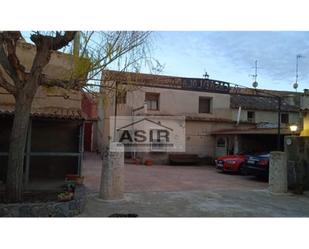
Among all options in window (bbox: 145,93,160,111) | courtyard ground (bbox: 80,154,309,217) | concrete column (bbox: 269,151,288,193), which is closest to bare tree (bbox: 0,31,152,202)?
courtyard ground (bbox: 80,154,309,217)

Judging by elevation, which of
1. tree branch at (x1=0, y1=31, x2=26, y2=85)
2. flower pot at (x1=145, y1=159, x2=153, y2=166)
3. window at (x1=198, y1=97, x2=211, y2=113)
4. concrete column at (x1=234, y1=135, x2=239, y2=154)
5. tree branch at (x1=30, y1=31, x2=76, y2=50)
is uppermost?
window at (x1=198, y1=97, x2=211, y2=113)

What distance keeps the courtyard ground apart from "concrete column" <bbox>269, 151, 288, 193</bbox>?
0.84 feet

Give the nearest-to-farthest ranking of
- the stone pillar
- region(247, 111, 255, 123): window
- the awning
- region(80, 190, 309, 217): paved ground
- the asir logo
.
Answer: region(80, 190, 309, 217): paved ground, the stone pillar, the awning, the asir logo, region(247, 111, 255, 123): window

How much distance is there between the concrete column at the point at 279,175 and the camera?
11.7 meters

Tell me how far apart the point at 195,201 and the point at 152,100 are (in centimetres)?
1490

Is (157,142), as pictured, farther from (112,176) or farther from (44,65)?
(44,65)

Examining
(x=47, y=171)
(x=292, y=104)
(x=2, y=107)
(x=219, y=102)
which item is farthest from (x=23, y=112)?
(x=292, y=104)

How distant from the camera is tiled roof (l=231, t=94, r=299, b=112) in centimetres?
2623

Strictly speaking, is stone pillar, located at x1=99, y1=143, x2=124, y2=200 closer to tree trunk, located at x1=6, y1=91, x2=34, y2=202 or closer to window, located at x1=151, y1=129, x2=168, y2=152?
tree trunk, located at x1=6, y1=91, x2=34, y2=202

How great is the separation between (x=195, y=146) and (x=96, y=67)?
1636cm

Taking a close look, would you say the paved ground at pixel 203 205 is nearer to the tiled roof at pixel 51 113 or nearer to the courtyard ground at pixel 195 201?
the courtyard ground at pixel 195 201

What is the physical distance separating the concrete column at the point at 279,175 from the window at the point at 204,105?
13.8 meters

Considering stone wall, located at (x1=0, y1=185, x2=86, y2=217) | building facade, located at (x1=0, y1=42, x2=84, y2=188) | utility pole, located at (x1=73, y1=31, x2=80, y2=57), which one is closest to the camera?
stone wall, located at (x1=0, y1=185, x2=86, y2=217)

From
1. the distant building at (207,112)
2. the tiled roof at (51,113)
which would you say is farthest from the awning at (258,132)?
the tiled roof at (51,113)
